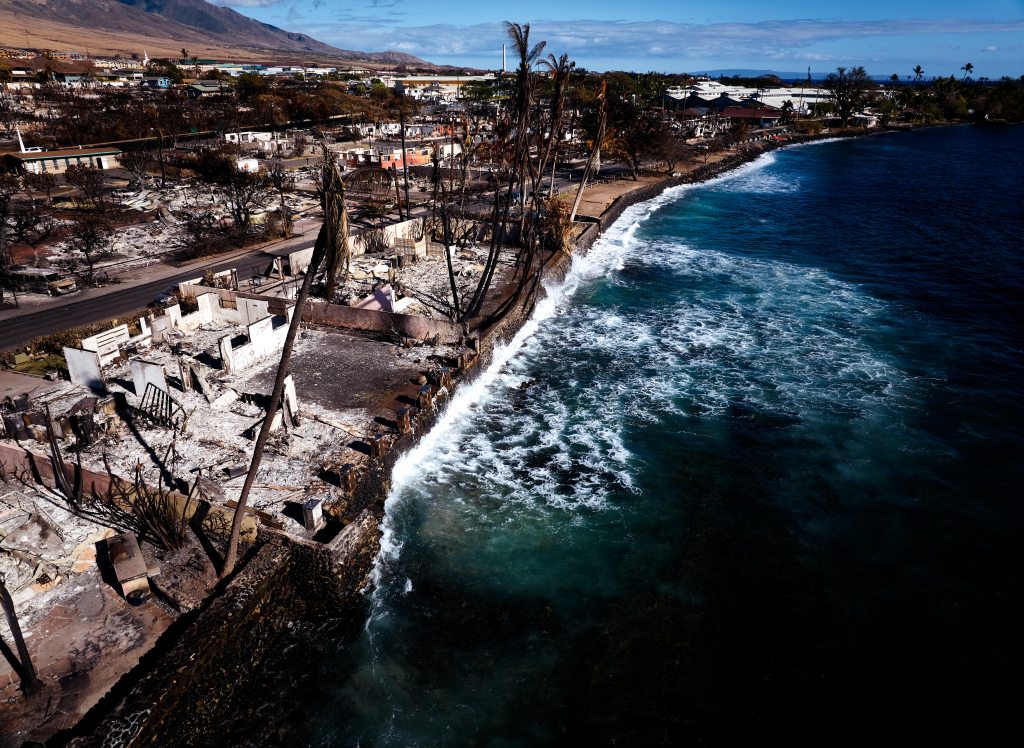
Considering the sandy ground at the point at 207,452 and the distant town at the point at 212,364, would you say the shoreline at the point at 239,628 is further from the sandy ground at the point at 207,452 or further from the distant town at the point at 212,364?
the sandy ground at the point at 207,452

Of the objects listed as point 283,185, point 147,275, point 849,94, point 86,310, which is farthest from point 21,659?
point 849,94

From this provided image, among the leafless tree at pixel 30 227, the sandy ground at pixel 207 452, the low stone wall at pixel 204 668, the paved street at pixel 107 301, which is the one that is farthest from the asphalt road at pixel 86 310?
the low stone wall at pixel 204 668

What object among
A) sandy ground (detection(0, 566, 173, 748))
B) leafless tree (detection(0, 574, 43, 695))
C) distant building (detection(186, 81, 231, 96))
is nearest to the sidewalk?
sandy ground (detection(0, 566, 173, 748))

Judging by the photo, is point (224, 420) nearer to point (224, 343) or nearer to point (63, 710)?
point (224, 343)

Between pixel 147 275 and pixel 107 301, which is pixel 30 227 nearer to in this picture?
pixel 147 275

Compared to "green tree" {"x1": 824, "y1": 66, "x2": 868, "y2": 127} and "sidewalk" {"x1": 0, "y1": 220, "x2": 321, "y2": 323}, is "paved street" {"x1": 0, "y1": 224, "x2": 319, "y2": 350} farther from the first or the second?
"green tree" {"x1": 824, "y1": 66, "x2": 868, "y2": 127}

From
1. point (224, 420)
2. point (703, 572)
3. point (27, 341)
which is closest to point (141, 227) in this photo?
point (27, 341)
